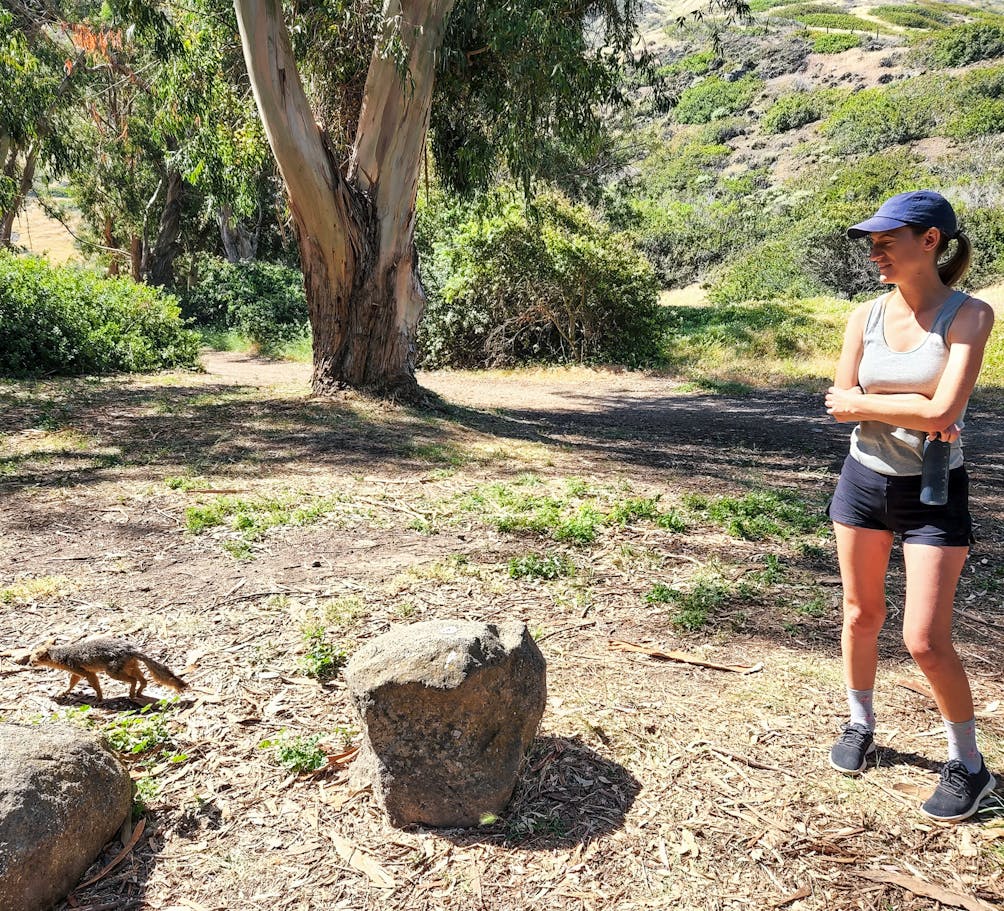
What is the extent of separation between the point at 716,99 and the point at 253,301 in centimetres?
5282

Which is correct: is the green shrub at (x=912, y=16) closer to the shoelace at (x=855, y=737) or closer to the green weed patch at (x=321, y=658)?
the shoelace at (x=855, y=737)

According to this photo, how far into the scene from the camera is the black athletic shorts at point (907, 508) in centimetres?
243

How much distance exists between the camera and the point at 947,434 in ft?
7.84

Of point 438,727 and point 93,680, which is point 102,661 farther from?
point 438,727

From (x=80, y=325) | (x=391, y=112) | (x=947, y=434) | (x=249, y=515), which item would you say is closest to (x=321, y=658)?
(x=249, y=515)

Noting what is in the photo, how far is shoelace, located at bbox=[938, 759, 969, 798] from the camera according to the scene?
8.29ft

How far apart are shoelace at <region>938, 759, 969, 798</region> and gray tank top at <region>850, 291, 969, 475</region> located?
93 cm

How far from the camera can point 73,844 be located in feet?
7.52

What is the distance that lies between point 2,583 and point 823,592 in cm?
422

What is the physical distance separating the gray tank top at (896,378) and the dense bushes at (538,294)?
12.6 metres

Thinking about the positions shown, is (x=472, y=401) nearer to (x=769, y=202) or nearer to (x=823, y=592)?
(x=823, y=592)

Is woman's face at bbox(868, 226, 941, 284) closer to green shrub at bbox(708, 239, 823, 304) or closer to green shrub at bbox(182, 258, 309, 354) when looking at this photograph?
green shrub at bbox(182, 258, 309, 354)

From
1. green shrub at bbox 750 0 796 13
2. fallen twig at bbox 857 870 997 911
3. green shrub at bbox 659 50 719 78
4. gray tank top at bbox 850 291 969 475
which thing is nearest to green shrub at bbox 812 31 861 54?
green shrub at bbox 659 50 719 78

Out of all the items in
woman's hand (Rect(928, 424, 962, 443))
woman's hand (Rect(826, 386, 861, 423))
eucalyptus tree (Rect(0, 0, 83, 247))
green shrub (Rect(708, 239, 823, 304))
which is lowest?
woman's hand (Rect(928, 424, 962, 443))
